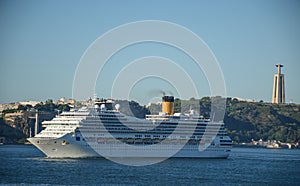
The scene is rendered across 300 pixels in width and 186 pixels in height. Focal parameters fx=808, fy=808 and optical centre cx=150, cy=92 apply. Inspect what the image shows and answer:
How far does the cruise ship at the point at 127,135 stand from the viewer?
78062 millimetres

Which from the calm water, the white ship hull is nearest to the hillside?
the white ship hull

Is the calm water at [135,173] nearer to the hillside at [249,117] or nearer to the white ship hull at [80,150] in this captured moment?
the white ship hull at [80,150]

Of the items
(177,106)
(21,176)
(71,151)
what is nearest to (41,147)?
(71,151)

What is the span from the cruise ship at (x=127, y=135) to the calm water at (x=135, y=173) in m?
2.58

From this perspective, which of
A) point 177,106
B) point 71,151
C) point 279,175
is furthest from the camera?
point 177,106

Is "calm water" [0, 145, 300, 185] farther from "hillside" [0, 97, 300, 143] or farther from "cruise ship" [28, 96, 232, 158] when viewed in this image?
"hillside" [0, 97, 300, 143]

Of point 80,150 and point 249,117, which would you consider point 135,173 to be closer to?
point 80,150

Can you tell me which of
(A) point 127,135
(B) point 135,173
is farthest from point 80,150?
(B) point 135,173

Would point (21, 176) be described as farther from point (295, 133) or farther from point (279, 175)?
point (295, 133)

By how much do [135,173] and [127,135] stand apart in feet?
64.1

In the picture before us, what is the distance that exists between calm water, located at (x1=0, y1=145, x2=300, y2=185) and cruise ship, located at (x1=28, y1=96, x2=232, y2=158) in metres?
2.58

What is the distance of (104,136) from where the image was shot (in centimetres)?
8100

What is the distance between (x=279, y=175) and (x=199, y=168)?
7.53m

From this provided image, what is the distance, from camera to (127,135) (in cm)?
8331
